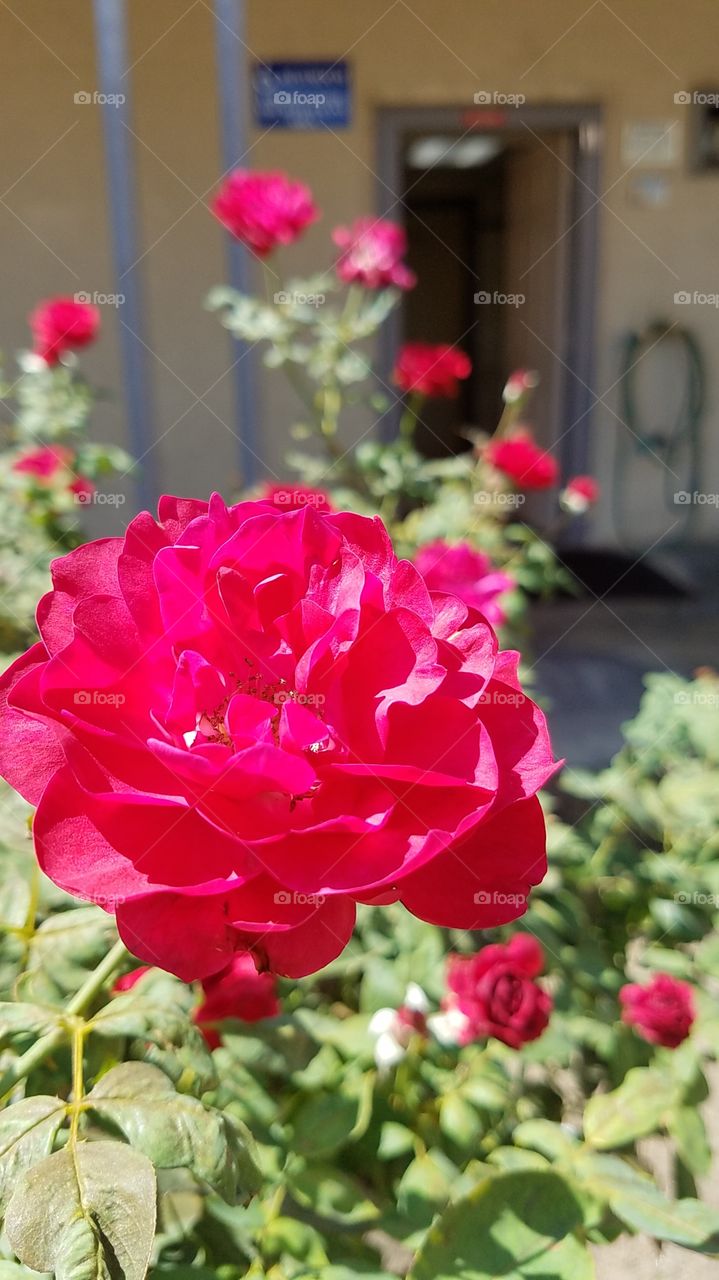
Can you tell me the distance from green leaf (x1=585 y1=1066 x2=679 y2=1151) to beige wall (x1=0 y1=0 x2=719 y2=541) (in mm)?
3267

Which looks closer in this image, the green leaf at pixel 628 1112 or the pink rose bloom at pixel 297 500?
the pink rose bloom at pixel 297 500

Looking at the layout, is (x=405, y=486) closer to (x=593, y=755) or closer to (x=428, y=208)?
(x=593, y=755)

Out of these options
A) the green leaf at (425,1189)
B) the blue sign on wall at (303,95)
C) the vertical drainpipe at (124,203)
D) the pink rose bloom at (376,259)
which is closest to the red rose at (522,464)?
the pink rose bloom at (376,259)

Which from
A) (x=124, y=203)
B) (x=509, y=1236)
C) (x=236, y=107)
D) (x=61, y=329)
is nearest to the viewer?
(x=509, y=1236)

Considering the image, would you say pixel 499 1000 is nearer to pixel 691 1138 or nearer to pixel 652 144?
pixel 691 1138

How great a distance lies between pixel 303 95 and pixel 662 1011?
12.3 feet

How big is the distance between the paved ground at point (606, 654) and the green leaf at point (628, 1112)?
1.60m

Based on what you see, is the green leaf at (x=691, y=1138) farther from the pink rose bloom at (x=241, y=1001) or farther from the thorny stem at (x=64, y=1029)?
the thorny stem at (x=64, y=1029)

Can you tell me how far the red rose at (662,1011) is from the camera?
3.02 ft

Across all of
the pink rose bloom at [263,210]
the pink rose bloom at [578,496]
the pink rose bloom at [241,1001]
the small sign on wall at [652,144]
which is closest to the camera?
the pink rose bloom at [241,1001]

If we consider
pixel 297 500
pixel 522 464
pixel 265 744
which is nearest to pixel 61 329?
pixel 522 464

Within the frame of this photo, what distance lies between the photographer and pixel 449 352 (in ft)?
6.88

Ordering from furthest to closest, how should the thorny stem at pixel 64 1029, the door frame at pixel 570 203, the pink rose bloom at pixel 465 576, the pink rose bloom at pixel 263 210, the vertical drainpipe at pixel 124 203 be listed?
the door frame at pixel 570 203 → the vertical drainpipe at pixel 124 203 → the pink rose bloom at pixel 263 210 → the pink rose bloom at pixel 465 576 → the thorny stem at pixel 64 1029

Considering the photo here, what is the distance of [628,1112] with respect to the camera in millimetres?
797
